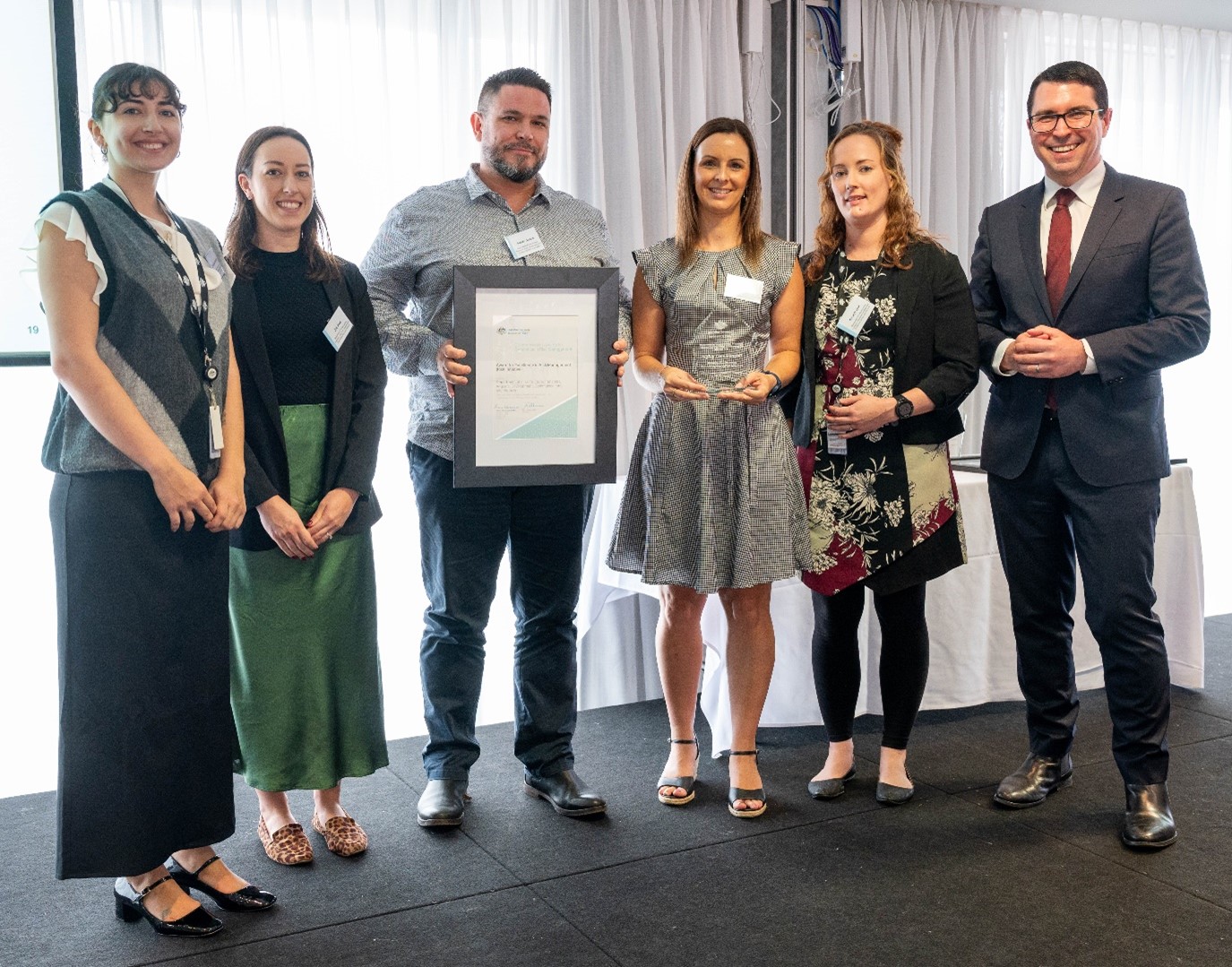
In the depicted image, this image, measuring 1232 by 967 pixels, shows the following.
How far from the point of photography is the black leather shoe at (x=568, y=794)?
2.83 meters

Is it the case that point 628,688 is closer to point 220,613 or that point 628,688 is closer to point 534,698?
point 534,698

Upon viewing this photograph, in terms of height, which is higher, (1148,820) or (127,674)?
(127,674)

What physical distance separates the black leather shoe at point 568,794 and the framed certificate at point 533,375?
2.53 ft

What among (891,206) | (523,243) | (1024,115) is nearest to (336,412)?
(523,243)

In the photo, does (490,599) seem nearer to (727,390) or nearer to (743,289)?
(727,390)

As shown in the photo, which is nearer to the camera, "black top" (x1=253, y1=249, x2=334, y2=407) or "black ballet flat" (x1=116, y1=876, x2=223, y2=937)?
"black ballet flat" (x1=116, y1=876, x2=223, y2=937)

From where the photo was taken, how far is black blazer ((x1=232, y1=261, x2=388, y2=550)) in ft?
7.88

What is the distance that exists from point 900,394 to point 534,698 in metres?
1.14

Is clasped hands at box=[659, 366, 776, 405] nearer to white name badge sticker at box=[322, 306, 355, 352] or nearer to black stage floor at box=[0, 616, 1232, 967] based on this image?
white name badge sticker at box=[322, 306, 355, 352]

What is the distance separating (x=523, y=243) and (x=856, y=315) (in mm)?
781

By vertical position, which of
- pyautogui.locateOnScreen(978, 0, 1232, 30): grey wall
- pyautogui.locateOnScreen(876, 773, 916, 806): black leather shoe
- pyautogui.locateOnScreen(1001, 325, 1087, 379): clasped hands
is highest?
pyautogui.locateOnScreen(978, 0, 1232, 30): grey wall

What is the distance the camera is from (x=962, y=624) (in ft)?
12.0

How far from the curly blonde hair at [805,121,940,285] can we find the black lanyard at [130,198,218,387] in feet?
4.54

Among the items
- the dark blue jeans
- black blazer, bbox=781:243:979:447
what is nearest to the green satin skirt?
the dark blue jeans
